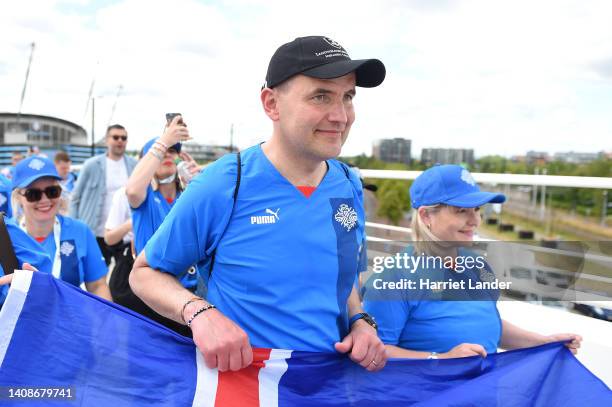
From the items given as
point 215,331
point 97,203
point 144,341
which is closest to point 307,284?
point 215,331

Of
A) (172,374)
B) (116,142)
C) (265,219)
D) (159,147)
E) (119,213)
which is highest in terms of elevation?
(116,142)

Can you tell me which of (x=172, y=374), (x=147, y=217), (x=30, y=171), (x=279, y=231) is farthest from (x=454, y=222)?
(x=30, y=171)

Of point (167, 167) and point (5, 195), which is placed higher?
point (167, 167)

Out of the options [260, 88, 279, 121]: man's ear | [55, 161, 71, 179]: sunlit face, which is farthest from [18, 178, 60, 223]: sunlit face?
[55, 161, 71, 179]: sunlit face

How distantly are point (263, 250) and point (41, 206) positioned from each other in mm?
1998

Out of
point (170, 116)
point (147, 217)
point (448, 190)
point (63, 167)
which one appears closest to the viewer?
point (448, 190)

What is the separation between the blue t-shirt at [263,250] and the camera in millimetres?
1687

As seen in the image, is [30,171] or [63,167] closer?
[30,171]

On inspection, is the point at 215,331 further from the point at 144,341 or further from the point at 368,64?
the point at 368,64

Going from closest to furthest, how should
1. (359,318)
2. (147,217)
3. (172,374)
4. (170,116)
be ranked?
(172,374) → (359,318) → (147,217) → (170,116)

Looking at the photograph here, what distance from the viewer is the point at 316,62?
5.44 ft

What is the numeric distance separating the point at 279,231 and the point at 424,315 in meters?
0.90

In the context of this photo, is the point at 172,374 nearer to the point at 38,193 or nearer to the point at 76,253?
the point at 76,253

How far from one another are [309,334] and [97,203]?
453cm
